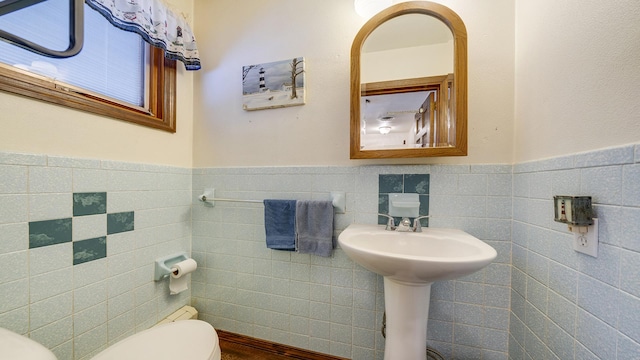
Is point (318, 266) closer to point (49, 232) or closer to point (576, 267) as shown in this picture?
point (576, 267)

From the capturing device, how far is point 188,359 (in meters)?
0.75

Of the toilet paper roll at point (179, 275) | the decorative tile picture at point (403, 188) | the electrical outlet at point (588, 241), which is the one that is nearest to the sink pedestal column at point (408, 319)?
the decorative tile picture at point (403, 188)

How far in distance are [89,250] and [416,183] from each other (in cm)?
150

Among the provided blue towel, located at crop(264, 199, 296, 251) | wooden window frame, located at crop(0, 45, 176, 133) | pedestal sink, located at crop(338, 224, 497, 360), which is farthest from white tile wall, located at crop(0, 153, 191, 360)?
pedestal sink, located at crop(338, 224, 497, 360)

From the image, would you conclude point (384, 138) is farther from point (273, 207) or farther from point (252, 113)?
point (252, 113)

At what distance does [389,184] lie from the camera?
1120 mm

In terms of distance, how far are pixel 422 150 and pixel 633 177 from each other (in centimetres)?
59

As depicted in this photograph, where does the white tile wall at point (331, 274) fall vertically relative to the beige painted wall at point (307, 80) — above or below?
below

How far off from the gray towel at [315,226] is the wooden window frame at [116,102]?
92cm

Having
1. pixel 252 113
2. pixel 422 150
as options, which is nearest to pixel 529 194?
pixel 422 150

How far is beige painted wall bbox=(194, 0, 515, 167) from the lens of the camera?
3.34 feet

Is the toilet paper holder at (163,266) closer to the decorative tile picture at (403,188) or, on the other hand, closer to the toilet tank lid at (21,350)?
the toilet tank lid at (21,350)

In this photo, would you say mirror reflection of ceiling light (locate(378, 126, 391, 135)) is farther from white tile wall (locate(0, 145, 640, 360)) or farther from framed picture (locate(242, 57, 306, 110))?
framed picture (locate(242, 57, 306, 110))

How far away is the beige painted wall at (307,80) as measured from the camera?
102cm
